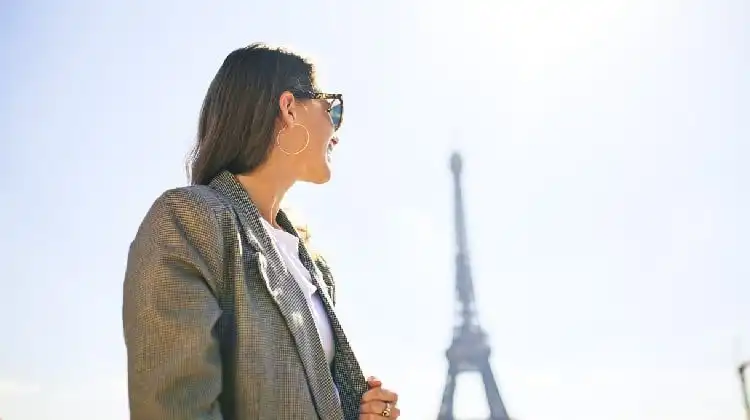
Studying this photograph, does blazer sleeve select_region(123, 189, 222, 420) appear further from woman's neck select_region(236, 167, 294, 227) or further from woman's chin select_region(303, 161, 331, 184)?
woman's chin select_region(303, 161, 331, 184)

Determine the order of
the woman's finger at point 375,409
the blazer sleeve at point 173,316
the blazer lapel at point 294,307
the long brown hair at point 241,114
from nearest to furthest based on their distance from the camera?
the blazer sleeve at point 173,316 → the blazer lapel at point 294,307 → the woman's finger at point 375,409 → the long brown hair at point 241,114

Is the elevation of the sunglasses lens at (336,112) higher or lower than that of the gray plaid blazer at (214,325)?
higher

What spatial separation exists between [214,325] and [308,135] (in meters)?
0.64

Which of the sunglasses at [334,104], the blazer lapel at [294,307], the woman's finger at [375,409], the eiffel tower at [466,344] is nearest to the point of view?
the blazer lapel at [294,307]

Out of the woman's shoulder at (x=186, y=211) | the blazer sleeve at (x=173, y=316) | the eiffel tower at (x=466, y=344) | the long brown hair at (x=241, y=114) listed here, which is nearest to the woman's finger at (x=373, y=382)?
the blazer sleeve at (x=173, y=316)

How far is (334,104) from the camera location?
2340mm

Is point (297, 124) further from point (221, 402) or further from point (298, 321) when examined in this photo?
point (221, 402)

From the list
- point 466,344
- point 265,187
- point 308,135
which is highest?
point 308,135

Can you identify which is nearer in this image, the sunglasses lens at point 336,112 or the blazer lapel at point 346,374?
the blazer lapel at point 346,374

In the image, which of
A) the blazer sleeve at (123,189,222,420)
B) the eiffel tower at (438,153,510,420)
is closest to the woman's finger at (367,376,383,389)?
the blazer sleeve at (123,189,222,420)

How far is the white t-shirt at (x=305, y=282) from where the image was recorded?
207cm

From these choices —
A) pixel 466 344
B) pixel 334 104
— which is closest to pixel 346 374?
pixel 334 104

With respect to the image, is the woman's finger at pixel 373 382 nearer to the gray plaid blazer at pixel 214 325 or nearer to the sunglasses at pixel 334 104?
the gray plaid blazer at pixel 214 325

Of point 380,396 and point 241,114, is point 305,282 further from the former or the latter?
point 241,114
